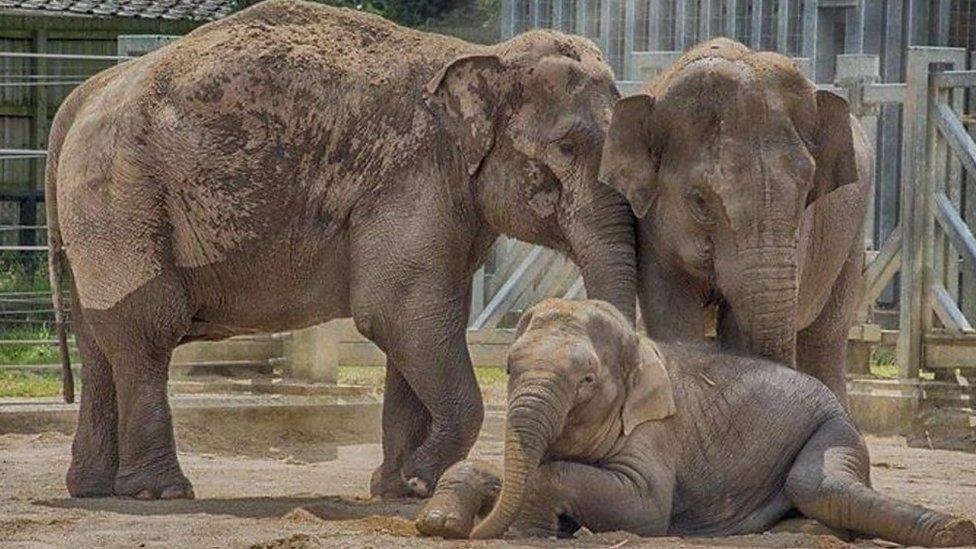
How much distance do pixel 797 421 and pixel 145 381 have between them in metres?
3.33

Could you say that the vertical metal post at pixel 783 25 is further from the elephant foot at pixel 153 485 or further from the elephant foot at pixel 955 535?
the elephant foot at pixel 955 535

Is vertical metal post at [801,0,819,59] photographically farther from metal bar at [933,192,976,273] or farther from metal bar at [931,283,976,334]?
metal bar at [931,283,976,334]

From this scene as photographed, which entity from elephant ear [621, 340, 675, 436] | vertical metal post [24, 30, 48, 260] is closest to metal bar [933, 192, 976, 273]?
elephant ear [621, 340, 675, 436]

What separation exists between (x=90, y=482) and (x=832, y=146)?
383cm

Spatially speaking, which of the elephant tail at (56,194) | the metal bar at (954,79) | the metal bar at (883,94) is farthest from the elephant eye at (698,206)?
the metal bar at (883,94)

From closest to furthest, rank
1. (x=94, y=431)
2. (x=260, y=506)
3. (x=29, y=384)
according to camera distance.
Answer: (x=260, y=506) < (x=94, y=431) < (x=29, y=384)

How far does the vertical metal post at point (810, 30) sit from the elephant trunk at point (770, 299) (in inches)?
416

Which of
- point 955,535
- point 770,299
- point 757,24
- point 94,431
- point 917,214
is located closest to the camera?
point 955,535

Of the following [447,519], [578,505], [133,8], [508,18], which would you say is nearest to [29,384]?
[508,18]

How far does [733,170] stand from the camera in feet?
35.8

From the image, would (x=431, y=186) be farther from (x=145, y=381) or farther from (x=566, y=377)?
(x=566, y=377)

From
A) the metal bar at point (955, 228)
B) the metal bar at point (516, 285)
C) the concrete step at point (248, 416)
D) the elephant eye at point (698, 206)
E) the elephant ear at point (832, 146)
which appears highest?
the elephant ear at point (832, 146)

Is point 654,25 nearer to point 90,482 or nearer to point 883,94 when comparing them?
point 883,94

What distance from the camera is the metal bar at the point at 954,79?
647 inches
